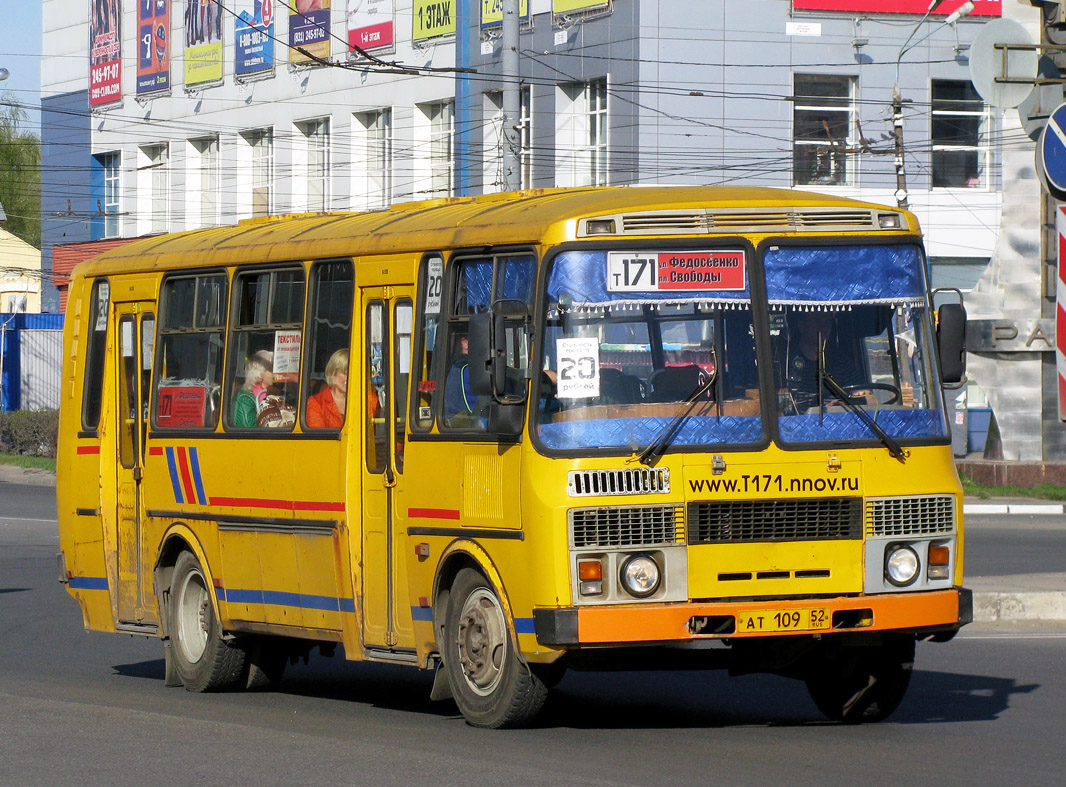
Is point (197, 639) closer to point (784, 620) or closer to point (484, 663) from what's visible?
point (484, 663)

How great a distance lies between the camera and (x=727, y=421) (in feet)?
28.5

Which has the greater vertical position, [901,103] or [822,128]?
[901,103]

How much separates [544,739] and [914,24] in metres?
32.8

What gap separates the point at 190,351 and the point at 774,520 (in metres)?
4.61

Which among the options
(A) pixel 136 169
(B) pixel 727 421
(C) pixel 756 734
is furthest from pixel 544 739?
(A) pixel 136 169

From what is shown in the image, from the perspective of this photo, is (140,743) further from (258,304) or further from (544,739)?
(258,304)

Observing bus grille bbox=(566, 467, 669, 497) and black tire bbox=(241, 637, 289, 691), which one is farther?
black tire bbox=(241, 637, 289, 691)

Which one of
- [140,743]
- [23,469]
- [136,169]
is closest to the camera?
[140,743]

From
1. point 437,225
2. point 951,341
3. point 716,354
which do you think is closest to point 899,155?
point 437,225

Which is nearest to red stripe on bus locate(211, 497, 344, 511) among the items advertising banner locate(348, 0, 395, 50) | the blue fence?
advertising banner locate(348, 0, 395, 50)

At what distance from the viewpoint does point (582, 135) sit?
128ft

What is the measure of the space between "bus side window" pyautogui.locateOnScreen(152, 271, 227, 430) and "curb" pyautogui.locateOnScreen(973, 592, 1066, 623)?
5.78 meters

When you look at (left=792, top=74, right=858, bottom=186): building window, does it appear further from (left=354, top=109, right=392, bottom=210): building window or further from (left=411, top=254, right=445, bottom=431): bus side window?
(left=411, top=254, right=445, bottom=431): bus side window

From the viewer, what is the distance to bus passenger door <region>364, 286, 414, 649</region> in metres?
9.80
